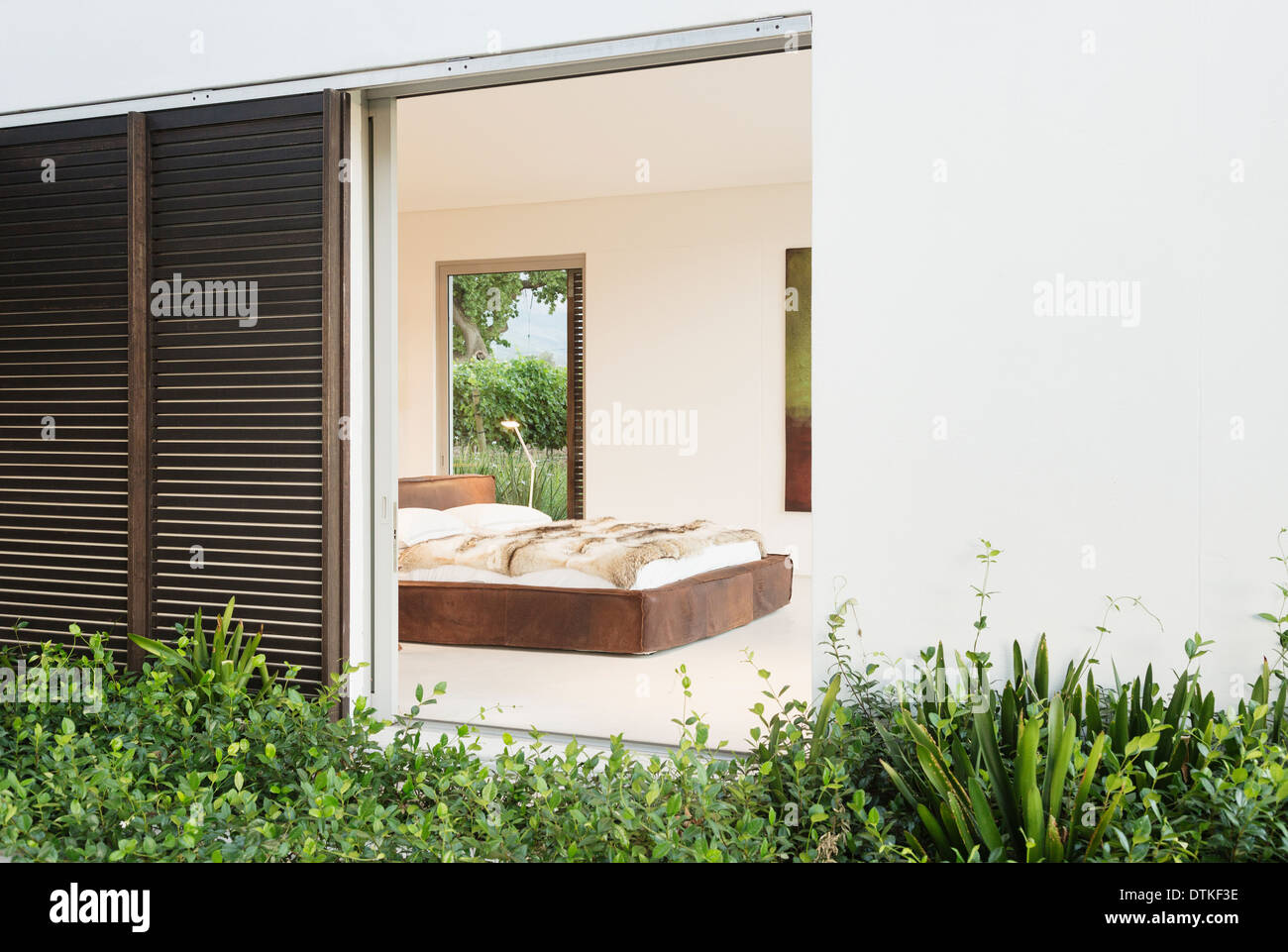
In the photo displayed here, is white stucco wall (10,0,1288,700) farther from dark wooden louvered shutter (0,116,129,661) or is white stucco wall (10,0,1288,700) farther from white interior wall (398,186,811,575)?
white interior wall (398,186,811,575)

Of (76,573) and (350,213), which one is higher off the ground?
(350,213)

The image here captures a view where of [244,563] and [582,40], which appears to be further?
[244,563]

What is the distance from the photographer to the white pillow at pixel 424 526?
6.28 meters

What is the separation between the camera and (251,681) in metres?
3.92

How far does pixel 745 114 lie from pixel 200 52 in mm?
3542

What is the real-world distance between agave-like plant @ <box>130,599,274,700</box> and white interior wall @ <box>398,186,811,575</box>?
5.29m

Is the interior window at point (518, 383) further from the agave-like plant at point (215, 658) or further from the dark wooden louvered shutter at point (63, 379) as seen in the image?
the agave-like plant at point (215, 658)

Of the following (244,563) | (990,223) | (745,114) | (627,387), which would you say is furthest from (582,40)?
(627,387)

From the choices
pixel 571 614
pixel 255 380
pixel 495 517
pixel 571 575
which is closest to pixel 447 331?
pixel 495 517

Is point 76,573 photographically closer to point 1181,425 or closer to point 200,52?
point 200,52

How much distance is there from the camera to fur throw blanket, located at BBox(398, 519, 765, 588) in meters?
5.65

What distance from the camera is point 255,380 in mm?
4004

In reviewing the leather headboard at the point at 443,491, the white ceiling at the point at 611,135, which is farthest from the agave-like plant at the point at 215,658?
the leather headboard at the point at 443,491

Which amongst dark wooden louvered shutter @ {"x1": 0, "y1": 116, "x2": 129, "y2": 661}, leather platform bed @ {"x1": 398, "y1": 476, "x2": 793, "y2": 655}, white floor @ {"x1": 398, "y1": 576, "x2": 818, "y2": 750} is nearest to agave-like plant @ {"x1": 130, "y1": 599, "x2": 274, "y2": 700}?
dark wooden louvered shutter @ {"x1": 0, "y1": 116, "x2": 129, "y2": 661}
